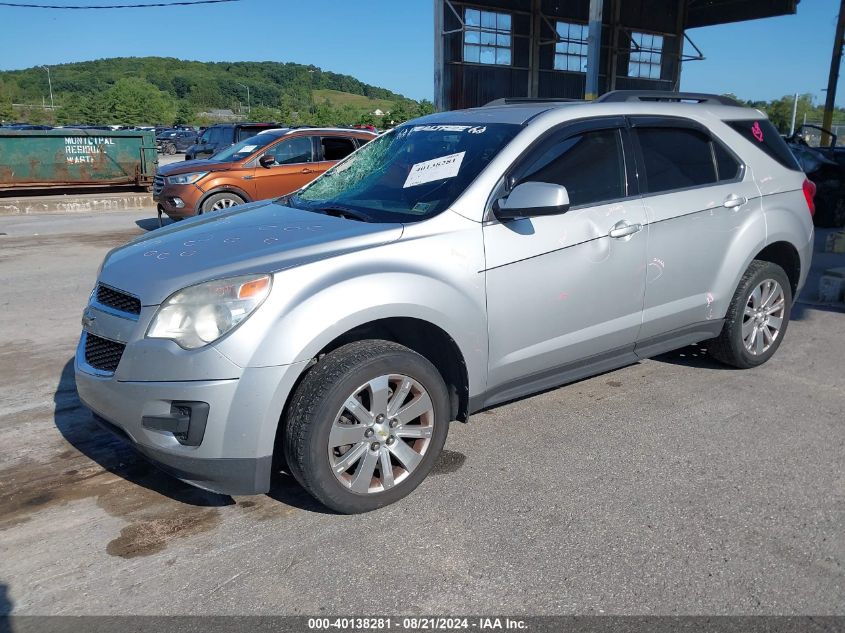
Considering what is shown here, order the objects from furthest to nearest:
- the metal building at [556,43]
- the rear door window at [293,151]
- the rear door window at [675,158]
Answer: the metal building at [556,43] → the rear door window at [293,151] → the rear door window at [675,158]

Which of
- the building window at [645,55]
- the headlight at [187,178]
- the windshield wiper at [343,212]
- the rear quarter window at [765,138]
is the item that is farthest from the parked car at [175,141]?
the windshield wiper at [343,212]

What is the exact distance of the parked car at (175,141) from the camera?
1811 inches

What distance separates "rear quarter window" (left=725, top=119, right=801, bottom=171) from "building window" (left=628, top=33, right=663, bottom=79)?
23843mm

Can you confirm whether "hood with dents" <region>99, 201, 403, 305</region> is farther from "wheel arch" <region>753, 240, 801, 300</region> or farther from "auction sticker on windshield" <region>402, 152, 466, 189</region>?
"wheel arch" <region>753, 240, 801, 300</region>

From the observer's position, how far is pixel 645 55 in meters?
27.5

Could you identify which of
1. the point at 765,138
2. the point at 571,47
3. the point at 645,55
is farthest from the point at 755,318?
the point at 645,55

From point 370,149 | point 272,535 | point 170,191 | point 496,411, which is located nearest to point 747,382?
point 496,411

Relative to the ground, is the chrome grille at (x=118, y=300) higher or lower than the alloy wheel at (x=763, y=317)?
higher

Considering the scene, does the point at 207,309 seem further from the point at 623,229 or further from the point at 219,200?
the point at 219,200

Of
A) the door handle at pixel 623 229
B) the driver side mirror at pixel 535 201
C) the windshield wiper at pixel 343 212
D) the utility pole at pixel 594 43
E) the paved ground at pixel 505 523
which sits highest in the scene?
the utility pole at pixel 594 43

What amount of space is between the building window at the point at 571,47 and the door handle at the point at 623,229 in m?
22.4

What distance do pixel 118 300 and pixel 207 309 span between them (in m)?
0.59

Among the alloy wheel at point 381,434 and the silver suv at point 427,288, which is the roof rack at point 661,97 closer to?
the silver suv at point 427,288

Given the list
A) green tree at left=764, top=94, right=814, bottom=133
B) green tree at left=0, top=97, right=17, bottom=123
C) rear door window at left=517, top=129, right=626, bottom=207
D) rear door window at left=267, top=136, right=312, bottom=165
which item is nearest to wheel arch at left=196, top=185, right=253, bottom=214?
rear door window at left=267, top=136, right=312, bottom=165
